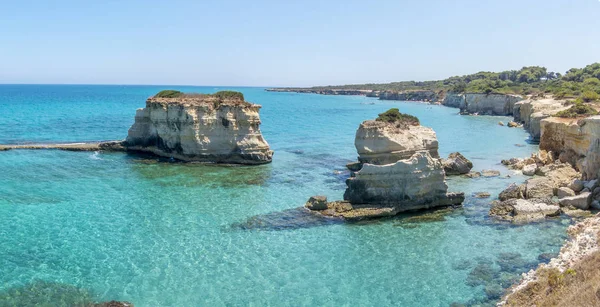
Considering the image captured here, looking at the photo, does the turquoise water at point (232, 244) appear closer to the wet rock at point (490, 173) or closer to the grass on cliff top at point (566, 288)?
the wet rock at point (490, 173)

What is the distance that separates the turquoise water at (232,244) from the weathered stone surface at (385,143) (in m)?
3.46

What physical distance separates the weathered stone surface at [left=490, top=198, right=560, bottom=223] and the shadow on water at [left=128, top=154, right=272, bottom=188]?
56.0 ft

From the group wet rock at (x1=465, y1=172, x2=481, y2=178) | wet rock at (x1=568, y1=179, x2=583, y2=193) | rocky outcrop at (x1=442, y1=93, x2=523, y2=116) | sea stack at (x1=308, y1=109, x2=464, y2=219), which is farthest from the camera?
rocky outcrop at (x1=442, y1=93, x2=523, y2=116)

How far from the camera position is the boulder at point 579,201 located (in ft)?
90.3

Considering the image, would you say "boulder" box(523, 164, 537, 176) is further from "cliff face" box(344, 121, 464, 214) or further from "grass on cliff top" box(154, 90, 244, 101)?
"grass on cliff top" box(154, 90, 244, 101)

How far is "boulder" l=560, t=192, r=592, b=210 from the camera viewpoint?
2752cm

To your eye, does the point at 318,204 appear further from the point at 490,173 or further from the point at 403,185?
the point at 490,173

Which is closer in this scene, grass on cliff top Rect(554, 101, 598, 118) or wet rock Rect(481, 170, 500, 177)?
wet rock Rect(481, 170, 500, 177)

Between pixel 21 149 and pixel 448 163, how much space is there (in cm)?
4233

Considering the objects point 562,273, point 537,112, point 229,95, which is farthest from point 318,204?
point 537,112

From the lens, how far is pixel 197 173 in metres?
39.6

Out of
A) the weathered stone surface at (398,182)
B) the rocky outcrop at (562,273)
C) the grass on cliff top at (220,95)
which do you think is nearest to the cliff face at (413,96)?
the grass on cliff top at (220,95)

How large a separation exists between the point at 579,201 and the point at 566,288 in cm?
1544

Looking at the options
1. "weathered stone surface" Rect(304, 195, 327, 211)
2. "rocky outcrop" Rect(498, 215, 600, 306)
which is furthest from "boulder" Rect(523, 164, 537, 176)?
"weathered stone surface" Rect(304, 195, 327, 211)
